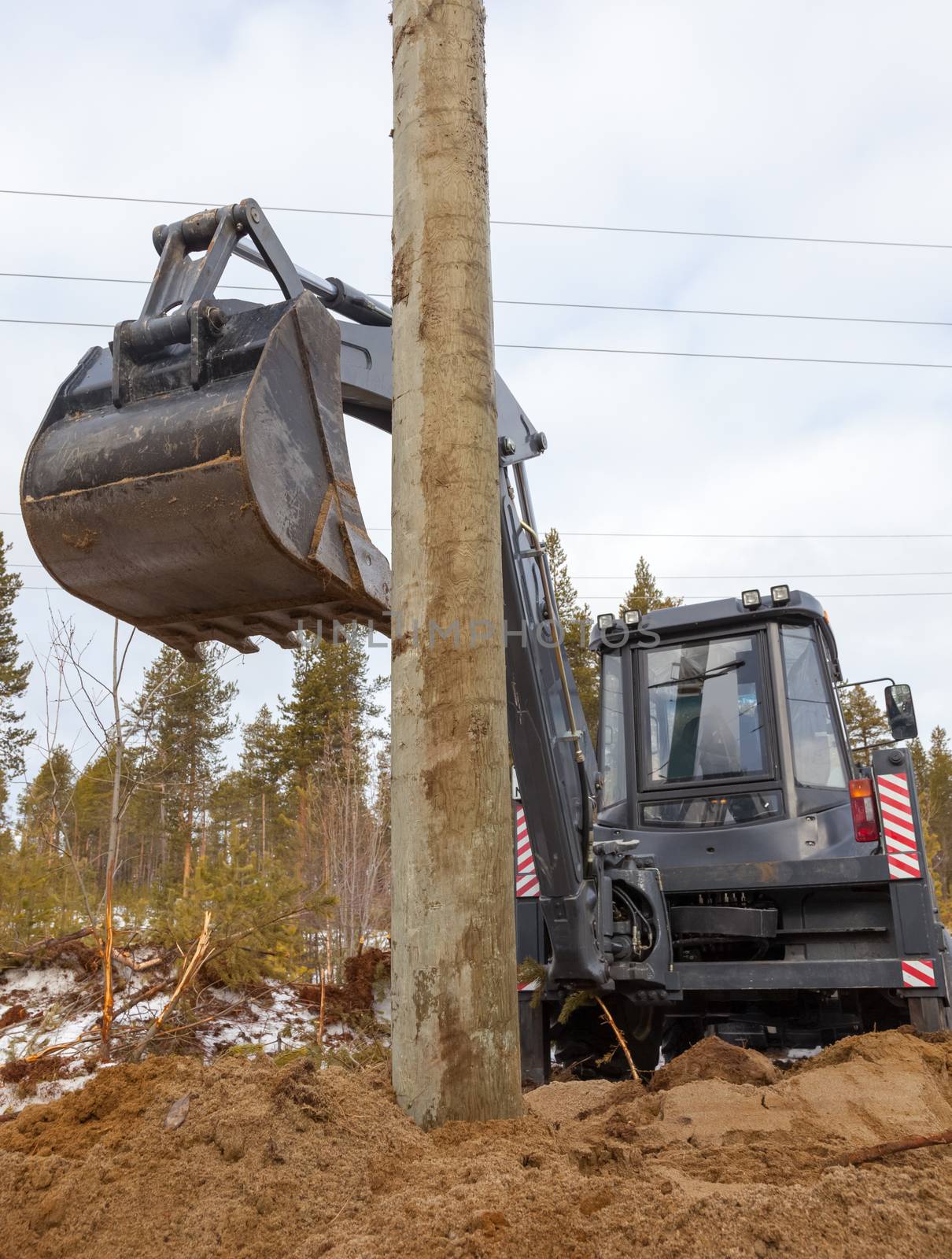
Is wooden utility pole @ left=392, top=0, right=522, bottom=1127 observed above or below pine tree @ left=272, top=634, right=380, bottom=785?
below

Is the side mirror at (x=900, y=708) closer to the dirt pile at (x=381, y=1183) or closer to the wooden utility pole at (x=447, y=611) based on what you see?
the dirt pile at (x=381, y=1183)

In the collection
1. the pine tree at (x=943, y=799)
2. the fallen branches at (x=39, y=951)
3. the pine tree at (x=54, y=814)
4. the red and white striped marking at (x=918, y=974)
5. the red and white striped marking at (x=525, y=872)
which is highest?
the pine tree at (x=943, y=799)

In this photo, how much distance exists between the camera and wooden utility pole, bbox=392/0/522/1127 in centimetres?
295

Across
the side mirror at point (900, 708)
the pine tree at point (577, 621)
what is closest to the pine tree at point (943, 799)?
the pine tree at point (577, 621)

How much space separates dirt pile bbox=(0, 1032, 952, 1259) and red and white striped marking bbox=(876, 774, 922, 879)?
2818 millimetres

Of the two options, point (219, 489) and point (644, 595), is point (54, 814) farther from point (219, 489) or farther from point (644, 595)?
point (644, 595)

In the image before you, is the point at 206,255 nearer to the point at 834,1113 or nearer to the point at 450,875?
the point at 450,875

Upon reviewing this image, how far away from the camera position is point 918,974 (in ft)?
19.3

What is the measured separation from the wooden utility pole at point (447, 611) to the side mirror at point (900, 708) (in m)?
4.46

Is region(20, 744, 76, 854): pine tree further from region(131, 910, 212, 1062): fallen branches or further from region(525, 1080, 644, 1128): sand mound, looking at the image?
region(525, 1080, 644, 1128): sand mound

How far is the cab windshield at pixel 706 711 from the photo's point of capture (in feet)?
23.2

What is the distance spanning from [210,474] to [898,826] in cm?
473

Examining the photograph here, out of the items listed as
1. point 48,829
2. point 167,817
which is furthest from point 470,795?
point 167,817

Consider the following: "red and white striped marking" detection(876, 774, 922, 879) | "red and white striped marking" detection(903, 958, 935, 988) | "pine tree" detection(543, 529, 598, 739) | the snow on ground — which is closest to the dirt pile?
"red and white striped marking" detection(903, 958, 935, 988)
